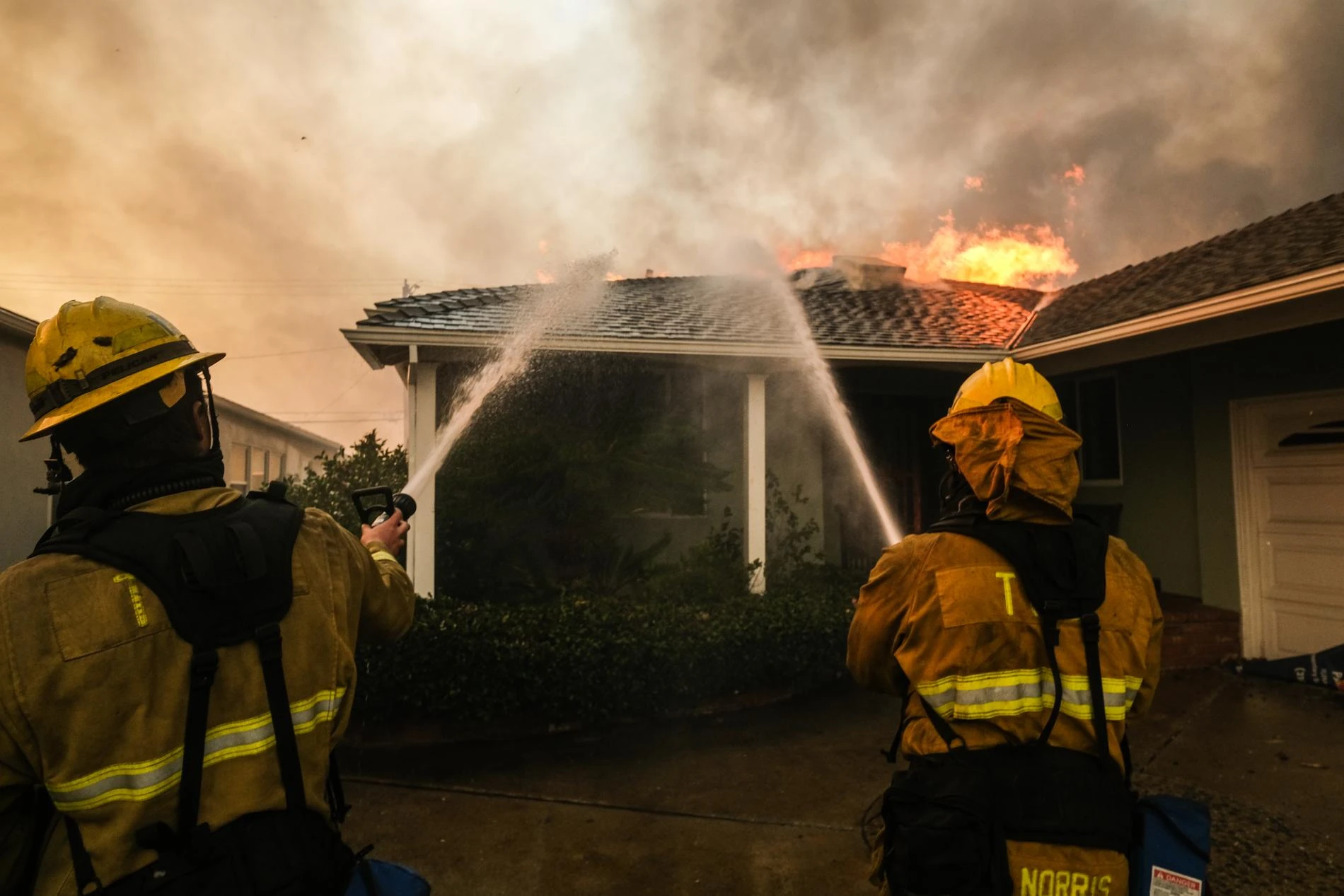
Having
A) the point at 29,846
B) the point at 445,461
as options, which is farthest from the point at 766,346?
the point at 29,846

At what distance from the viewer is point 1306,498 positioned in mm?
6844

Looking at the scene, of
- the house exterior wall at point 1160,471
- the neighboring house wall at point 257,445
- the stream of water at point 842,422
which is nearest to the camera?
the house exterior wall at point 1160,471

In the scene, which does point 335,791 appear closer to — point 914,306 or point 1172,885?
point 1172,885

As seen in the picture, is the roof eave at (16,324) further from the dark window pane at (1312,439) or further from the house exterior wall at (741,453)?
the dark window pane at (1312,439)

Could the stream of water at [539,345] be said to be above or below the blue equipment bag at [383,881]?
above

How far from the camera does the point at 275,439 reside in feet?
79.2

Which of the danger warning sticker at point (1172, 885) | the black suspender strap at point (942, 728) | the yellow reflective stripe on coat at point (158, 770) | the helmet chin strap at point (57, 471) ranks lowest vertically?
the danger warning sticker at point (1172, 885)

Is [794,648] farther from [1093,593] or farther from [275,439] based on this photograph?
[275,439]

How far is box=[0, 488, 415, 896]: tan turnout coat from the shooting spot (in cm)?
136

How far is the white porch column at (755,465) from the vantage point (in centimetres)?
746

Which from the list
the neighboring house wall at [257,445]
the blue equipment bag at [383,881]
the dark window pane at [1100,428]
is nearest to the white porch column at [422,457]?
the blue equipment bag at [383,881]

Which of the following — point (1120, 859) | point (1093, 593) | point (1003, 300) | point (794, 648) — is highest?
point (1003, 300)

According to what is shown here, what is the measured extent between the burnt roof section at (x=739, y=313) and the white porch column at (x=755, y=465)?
530mm

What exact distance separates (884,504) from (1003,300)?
12.7 ft
